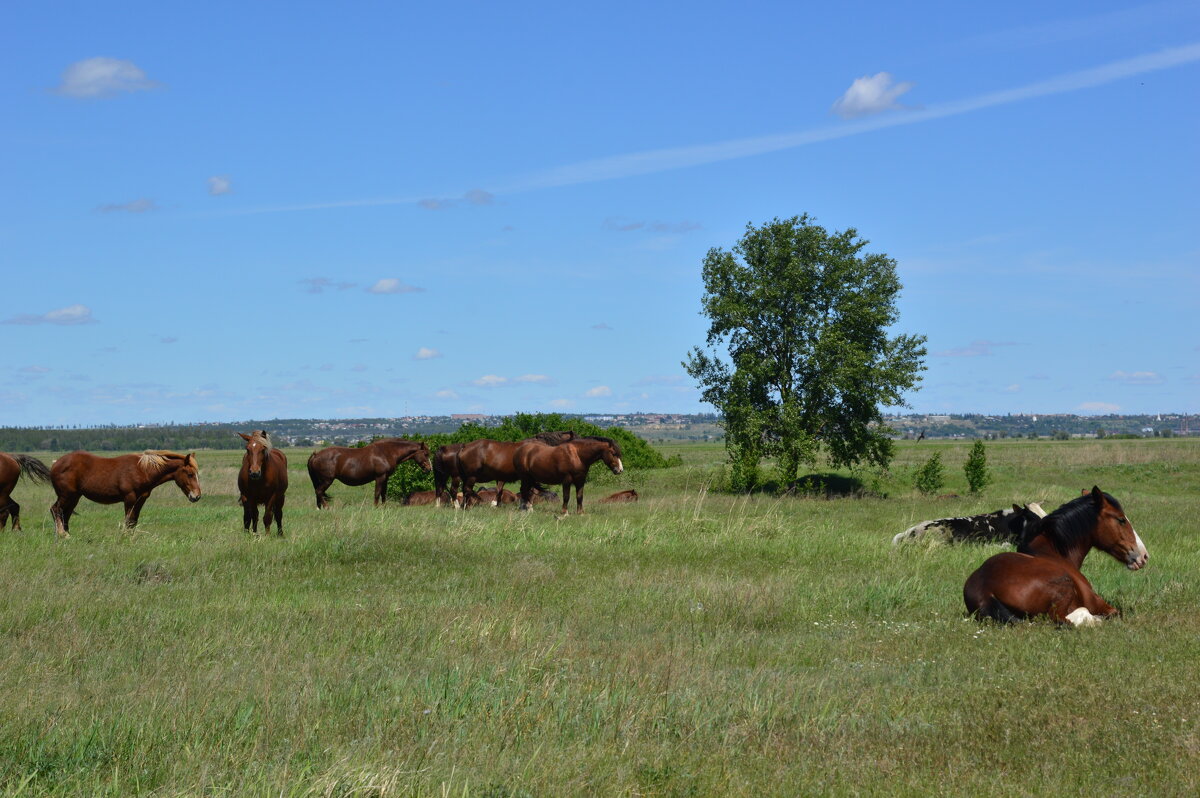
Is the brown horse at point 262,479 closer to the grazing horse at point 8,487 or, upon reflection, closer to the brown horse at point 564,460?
the grazing horse at point 8,487

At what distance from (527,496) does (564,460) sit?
1554 mm

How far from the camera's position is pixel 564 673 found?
26.0 feet

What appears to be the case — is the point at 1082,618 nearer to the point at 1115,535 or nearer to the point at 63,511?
the point at 1115,535

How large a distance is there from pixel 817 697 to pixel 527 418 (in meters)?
35.4

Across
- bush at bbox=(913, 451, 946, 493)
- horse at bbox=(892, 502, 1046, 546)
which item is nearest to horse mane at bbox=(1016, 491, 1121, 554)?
horse at bbox=(892, 502, 1046, 546)

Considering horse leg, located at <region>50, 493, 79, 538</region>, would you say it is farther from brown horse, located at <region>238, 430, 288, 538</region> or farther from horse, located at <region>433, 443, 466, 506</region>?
horse, located at <region>433, 443, 466, 506</region>

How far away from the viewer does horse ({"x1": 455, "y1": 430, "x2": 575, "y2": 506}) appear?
1056 inches

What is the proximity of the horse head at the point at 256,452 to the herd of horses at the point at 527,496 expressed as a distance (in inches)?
0.8

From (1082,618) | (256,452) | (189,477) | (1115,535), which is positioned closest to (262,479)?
(256,452)

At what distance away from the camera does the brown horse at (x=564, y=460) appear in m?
25.0

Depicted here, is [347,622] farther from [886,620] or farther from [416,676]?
[886,620]

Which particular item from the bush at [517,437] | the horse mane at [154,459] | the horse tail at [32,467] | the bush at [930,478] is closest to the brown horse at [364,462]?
the bush at [517,437]

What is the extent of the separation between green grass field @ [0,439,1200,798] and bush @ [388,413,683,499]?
47.8ft

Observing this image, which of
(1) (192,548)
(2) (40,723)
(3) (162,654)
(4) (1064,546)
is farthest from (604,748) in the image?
(1) (192,548)
